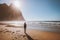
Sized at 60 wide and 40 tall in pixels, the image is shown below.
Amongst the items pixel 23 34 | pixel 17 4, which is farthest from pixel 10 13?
pixel 23 34

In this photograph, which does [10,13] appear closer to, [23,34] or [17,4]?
[17,4]

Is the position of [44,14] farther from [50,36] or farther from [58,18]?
[50,36]

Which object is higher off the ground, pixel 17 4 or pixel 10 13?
pixel 17 4

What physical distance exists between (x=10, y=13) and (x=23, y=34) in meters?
0.40

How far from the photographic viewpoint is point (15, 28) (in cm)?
190

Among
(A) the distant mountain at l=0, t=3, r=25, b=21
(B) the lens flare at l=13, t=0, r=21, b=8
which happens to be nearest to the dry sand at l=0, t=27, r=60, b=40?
(A) the distant mountain at l=0, t=3, r=25, b=21

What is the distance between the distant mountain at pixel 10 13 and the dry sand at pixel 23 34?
162mm

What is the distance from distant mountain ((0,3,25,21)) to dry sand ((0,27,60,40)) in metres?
0.16

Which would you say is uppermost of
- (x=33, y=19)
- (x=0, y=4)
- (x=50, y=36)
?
(x=0, y=4)

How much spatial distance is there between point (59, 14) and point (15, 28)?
0.73 metres

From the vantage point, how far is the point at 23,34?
6.10ft

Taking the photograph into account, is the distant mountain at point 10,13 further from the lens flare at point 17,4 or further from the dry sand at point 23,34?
the dry sand at point 23,34

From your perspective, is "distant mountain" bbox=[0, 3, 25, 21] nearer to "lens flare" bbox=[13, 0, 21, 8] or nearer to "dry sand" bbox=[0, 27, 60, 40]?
"lens flare" bbox=[13, 0, 21, 8]

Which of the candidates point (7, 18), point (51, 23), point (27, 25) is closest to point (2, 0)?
point (7, 18)
